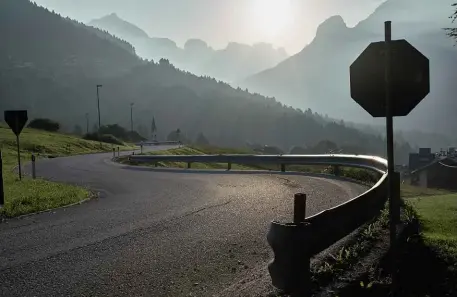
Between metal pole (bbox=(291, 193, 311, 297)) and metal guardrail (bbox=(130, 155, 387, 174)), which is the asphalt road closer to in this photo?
metal pole (bbox=(291, 193, 311, 297))

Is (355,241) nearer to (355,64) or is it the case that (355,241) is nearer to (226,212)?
(355,64)

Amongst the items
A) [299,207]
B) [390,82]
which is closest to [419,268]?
[299,207]

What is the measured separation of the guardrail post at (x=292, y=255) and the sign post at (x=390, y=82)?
0.90 meters

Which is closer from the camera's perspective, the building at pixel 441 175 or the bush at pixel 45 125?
the building at pixel 441 175

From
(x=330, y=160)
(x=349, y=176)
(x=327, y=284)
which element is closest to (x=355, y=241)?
(x=327, y=284)

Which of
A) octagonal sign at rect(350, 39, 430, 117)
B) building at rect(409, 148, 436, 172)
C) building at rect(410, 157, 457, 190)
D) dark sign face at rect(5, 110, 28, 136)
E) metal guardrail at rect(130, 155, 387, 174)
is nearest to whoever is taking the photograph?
octagonal sign at rect(350, 39, 430, 117)

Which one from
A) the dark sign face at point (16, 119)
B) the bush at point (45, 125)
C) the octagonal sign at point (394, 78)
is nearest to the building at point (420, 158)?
the bush at point (45, 125)

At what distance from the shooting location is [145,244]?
7031 millimetres

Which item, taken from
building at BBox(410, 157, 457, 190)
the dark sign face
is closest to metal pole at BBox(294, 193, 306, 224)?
the dark sign face

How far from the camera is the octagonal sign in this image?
4.66 metres

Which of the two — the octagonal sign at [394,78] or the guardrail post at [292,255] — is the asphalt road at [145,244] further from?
the octagonal sign at [394,78]

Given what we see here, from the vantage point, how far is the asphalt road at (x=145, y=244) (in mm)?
5148

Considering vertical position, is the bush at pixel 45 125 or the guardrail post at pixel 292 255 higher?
the bush at pixel 45 125

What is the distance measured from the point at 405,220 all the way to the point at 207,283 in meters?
3.45
